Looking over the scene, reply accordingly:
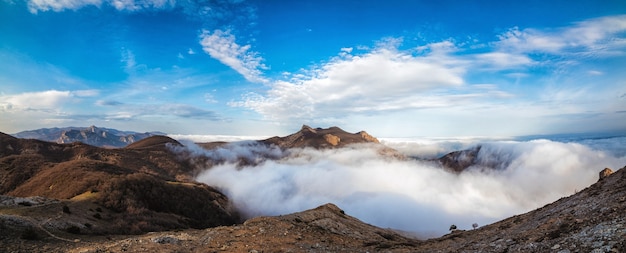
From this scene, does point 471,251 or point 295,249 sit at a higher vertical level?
point 471,251

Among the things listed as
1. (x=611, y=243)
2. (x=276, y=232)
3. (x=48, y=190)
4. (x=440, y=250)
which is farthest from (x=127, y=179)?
(x=611, y=243)

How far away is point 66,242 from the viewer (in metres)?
31.1

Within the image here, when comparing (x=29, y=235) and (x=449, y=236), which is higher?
(x=449, y=236)

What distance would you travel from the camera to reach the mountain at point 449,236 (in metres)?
15.4

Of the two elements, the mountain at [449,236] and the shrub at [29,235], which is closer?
the mountain at [449,236]

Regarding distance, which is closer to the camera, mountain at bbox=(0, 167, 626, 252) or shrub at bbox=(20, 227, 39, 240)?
mountain at bbox=(0, 167, 626, 252)

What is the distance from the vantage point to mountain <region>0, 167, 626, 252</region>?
1541 cm

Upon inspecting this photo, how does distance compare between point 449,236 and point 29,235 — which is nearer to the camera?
point 29,235

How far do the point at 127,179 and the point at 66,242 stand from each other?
154994mm

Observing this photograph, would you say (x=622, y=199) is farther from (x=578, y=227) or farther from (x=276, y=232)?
(x=276, y=232)

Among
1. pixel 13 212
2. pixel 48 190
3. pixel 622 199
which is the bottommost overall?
pixel 48 190

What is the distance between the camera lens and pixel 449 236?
1201 inches

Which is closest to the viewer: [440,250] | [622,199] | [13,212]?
[622,199]

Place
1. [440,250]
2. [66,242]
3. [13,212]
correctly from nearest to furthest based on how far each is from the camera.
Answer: [440,250]
[66,242]
[13,212]
